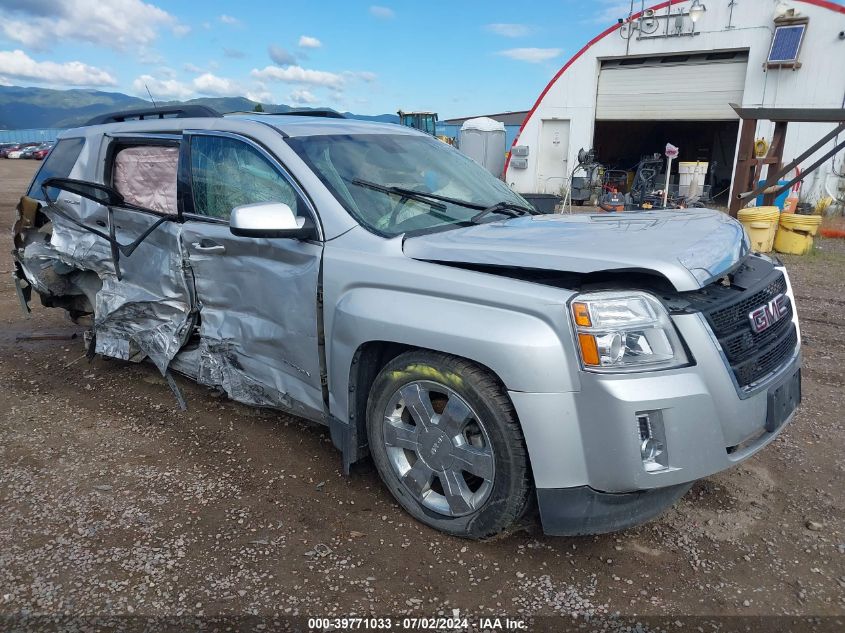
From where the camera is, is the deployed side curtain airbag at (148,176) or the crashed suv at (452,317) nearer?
the crashed suv at (452,317)

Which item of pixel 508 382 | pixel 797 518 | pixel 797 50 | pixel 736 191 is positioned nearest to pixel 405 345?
pixel 508 382

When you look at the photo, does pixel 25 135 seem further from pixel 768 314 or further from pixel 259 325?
pixel 768 314

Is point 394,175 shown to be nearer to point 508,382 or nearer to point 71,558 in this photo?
point 508,382

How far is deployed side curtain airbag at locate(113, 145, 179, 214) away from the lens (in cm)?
378

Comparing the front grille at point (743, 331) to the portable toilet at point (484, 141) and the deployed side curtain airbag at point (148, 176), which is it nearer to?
the deployed side curtain airbag at point (148, 176)

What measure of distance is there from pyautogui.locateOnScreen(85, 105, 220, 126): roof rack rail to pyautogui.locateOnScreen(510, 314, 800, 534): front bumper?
300 cm

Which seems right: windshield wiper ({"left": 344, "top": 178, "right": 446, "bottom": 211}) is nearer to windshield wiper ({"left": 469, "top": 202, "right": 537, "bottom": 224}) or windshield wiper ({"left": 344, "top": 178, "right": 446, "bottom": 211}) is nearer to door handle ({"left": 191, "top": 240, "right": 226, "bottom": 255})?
windshield wiper ({"left": 469, "top": 202, "right": 537, "bottom": 224})

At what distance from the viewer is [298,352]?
3092mm

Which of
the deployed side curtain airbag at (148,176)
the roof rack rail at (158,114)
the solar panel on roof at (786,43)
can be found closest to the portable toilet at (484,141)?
the solar panel on roof at (786,43)

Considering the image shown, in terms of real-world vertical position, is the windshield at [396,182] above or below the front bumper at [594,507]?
above

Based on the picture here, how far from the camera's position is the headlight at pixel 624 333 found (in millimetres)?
2150

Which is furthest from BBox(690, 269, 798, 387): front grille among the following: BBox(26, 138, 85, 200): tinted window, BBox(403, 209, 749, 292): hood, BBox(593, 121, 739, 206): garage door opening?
BBox(593, 121, 739, 206): garage door opening

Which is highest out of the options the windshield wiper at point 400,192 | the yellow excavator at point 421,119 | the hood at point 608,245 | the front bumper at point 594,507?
the yellow excavator at point 421,119

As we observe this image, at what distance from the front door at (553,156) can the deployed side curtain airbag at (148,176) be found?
17841mm
